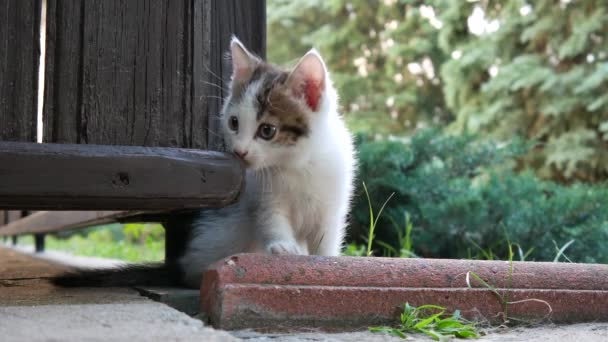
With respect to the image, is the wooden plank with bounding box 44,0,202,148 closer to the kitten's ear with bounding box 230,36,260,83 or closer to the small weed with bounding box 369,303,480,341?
the kitten's ear with bounding box 230,36,260,83

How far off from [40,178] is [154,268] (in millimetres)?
757

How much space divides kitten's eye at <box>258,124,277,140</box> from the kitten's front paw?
1.26 feet

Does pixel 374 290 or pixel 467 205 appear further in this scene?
pixel 467 205

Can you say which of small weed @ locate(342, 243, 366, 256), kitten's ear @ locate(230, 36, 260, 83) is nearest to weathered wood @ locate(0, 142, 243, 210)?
kitten's ear @ locate(230, 36, 260, 83)

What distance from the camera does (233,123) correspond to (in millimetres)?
2246

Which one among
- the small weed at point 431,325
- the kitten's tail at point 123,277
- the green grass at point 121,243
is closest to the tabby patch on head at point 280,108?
the kitten's tail at point 123,277

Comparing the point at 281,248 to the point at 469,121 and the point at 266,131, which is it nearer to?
the point at 266,131

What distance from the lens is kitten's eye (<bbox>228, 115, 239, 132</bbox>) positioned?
222 cm

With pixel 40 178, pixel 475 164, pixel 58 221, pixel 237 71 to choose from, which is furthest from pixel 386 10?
pixel 40 178

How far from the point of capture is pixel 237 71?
→ 2334mm

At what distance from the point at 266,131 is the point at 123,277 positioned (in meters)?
0.73

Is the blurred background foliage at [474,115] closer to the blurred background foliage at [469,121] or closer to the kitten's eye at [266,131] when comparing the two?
the blurred background foliage at [469,121]

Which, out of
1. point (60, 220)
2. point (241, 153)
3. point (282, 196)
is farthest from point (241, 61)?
point (60, 220)

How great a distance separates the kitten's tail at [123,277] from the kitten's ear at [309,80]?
0.78 meters
